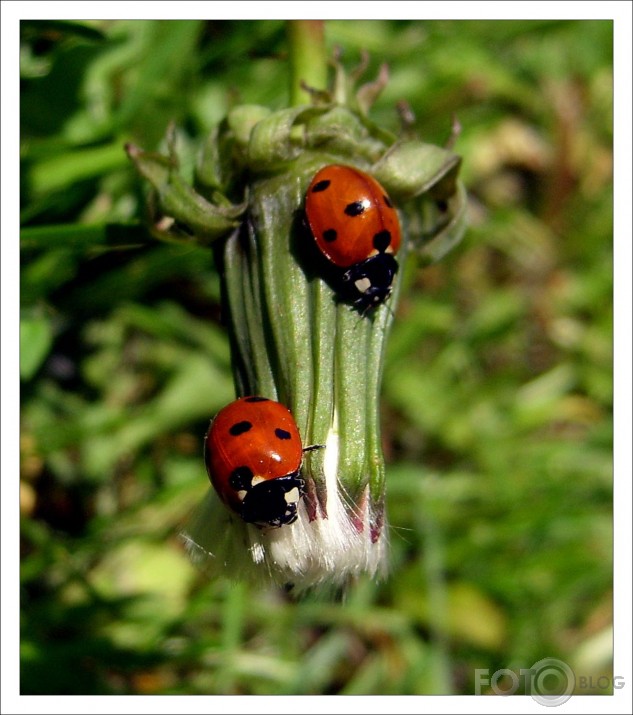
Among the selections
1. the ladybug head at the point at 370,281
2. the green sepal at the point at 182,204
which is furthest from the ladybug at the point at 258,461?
the green sepal at the point at 182,204

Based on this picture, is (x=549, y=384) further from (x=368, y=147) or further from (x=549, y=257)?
(x=368, y=147)

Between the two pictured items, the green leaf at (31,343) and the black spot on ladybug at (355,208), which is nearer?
the black spot on ladybug at (355,208)

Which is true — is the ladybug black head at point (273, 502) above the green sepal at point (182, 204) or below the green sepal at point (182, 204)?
below

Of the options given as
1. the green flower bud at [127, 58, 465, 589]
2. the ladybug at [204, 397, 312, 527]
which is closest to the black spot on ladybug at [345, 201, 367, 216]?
the green flower bud at [127, 58, 465, 589]

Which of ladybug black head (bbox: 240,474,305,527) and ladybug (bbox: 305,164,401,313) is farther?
ladybug (bbox: 305,164,401,313)

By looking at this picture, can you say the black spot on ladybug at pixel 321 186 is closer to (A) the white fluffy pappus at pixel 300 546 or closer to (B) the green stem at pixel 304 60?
(B) the green stem at pixel 304 60

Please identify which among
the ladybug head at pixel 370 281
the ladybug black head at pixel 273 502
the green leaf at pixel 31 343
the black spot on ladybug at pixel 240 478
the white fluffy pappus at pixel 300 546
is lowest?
the white fluffy pappus at pixel 300 546

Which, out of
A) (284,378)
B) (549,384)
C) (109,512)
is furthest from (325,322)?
(549,384)

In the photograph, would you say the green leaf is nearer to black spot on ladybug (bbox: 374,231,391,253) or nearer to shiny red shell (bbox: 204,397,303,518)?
shiny red shell (bbox: 204,397,303,518)
